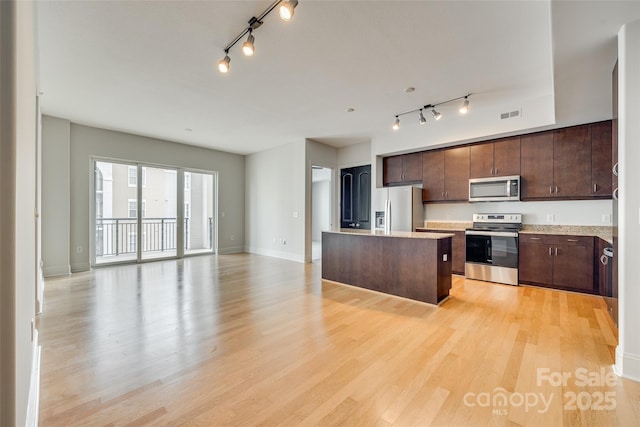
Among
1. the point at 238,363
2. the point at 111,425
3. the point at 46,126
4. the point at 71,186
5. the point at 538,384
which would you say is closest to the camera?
the point at 111,425

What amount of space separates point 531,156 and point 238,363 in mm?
5011

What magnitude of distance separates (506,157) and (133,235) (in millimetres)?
7536

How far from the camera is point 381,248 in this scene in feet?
12.8

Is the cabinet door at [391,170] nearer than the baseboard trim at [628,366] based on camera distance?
No

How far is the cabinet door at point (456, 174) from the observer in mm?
4992

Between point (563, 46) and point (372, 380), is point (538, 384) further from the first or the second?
point (563, 46)

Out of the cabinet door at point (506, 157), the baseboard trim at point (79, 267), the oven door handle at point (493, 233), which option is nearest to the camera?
the oven door handle at point (493, 233)

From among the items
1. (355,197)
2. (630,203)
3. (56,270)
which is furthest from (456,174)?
(56,270)

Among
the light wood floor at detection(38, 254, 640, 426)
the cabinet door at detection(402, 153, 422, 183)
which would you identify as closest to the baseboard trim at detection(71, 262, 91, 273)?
the light wood floor at detection(38, 254, 640, 426)

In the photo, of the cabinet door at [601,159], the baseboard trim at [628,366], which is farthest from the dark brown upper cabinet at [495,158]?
the baseboard trim at [628,366]

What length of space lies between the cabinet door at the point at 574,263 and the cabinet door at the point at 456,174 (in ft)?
5.00

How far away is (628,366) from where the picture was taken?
6.50 feet

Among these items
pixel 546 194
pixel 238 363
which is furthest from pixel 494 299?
pixel 238 363

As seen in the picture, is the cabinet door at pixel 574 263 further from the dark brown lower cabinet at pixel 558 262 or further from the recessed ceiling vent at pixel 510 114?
the recessed ceiling vent at pixel 510 114
